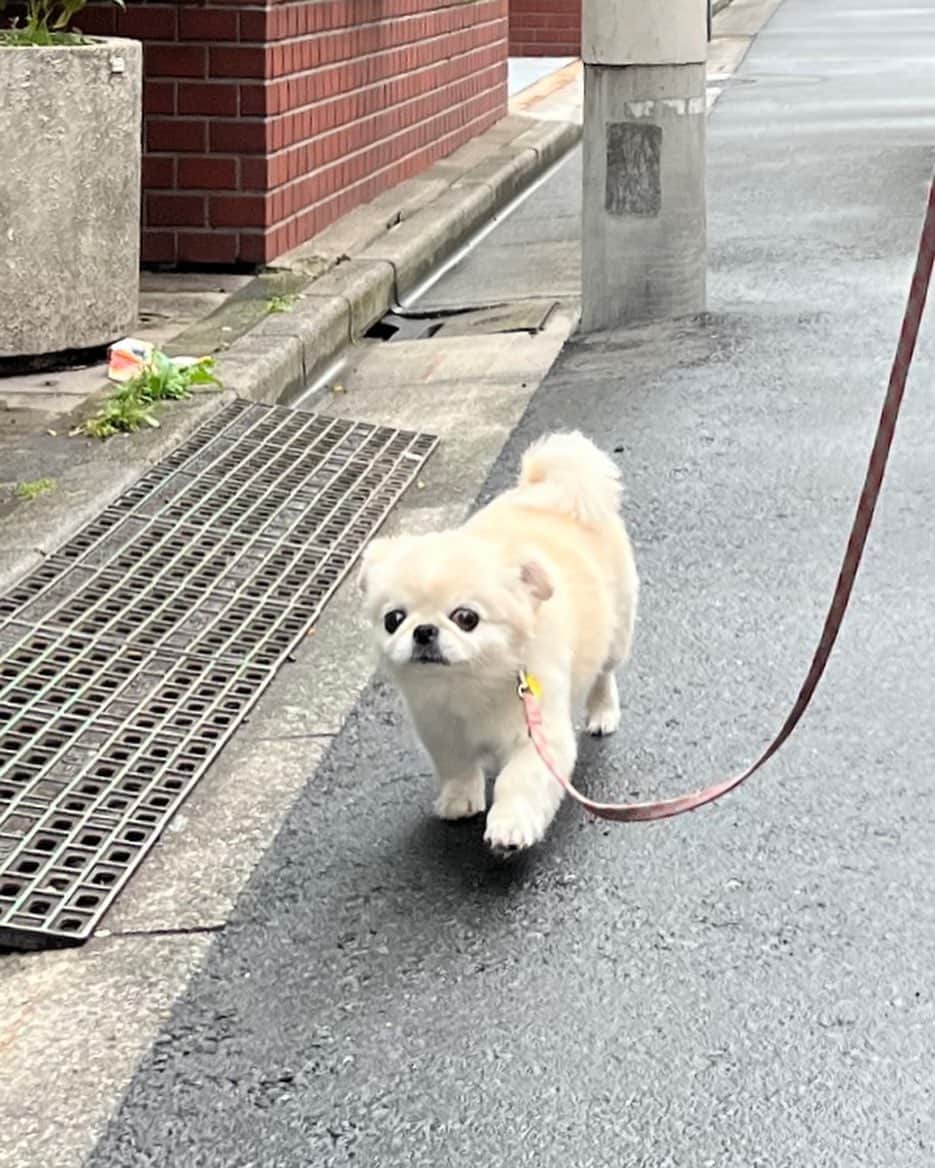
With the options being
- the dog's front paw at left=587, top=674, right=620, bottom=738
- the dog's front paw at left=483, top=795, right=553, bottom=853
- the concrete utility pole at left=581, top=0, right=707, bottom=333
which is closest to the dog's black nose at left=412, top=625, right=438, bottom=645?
the dog's front paw at left=483, top=795, right=553, bottom=853

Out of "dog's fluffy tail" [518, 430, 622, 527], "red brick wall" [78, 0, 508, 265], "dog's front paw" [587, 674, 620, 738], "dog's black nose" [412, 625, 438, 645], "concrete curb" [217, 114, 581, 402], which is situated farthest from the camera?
"red brick wall" [78, 0, 508, 265]

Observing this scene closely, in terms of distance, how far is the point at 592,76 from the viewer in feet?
27.6

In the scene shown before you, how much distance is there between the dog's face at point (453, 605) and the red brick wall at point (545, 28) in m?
19.1

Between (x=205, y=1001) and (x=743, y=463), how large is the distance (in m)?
3.69

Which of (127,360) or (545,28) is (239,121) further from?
(545,28)

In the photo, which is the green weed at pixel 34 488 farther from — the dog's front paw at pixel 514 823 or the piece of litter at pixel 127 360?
the dog's front paw at pixel 514 823

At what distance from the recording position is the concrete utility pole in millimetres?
8234

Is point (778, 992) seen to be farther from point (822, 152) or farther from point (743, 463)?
point (822, 152)

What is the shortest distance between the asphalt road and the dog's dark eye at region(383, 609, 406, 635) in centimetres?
50

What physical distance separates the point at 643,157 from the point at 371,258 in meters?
1.63

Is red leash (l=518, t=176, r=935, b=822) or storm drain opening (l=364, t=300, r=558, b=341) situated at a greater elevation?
red leash (l=518, t=176, r=935, b=822)

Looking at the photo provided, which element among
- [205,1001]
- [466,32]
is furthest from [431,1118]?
[466,32]

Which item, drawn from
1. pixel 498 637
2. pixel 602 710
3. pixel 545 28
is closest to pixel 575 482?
pixel 602 710

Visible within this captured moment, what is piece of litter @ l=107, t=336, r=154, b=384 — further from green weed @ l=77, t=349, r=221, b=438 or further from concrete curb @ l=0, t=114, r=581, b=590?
concrete curb @ l=0, t=114, r=581, b=590
